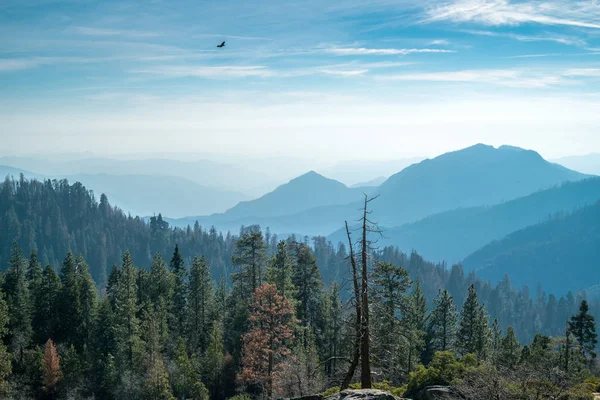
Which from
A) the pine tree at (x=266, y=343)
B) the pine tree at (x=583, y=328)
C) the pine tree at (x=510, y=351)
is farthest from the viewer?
the pine tree at (x=583, y=328)

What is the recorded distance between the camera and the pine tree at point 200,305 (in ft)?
175

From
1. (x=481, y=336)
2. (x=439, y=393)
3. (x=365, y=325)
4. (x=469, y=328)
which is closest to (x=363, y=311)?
(x=365, y=325)

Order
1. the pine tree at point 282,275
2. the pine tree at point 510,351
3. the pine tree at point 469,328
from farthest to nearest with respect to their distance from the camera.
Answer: the pine tree at point 469,328 → the pine tree at point 282,275 → the pine tree at point 510,351

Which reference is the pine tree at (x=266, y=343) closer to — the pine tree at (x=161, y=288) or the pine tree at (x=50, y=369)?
the pine tree at (x=50, y=369)

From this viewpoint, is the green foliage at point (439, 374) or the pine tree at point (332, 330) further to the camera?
the pine tree at point (332, 330)

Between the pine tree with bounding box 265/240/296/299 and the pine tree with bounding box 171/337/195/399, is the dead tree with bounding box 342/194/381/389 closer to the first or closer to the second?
the pine tree with bounding box 265/240/296/299

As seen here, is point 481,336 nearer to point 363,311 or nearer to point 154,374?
point 363,311

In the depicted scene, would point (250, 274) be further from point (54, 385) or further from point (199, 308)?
point (54, 385)

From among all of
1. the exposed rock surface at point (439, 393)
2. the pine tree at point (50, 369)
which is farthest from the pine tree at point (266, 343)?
the pine tree at point (50, 369)

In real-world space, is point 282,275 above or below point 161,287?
above

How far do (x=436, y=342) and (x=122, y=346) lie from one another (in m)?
30.7

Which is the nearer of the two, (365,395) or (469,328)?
(365,395)

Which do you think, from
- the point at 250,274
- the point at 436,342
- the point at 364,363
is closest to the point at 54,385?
the point at 250,274

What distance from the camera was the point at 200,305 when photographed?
54406 millimetres
